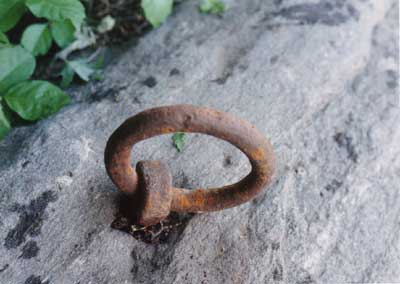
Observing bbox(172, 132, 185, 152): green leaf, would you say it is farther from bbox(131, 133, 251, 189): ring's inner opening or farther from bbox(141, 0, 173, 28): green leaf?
bbox(141, 0, 173, 28): green leaf

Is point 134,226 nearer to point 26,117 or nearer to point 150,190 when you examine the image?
point 150,190

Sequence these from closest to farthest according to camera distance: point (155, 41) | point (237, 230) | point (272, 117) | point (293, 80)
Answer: point (237, 230)
point (272, 117)
point (293, 80)
point (155, 41)

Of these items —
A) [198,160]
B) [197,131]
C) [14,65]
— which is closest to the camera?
[197,131]

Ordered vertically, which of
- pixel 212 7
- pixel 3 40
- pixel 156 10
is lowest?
pixel 212 7

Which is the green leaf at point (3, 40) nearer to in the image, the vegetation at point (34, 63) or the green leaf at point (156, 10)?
the vegetation at point (34, 63)

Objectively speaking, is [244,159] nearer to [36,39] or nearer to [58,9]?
[58,9]

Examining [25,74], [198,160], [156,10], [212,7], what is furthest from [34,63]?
[212,7]

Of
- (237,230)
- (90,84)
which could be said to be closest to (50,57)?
(90,84)
